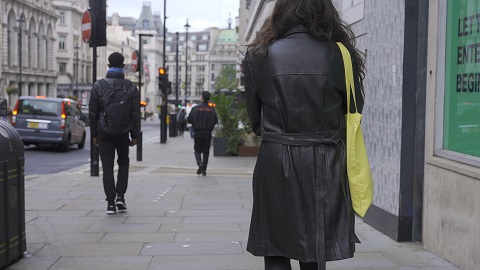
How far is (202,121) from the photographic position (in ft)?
44.5

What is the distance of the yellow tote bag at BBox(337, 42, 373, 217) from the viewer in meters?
3.05

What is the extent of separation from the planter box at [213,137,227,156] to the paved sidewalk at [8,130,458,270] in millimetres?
9116

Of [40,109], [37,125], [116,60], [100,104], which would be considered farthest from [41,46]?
[100,104]

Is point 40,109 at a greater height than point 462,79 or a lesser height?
lesser

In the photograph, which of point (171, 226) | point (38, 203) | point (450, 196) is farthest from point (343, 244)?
point (38, 203)

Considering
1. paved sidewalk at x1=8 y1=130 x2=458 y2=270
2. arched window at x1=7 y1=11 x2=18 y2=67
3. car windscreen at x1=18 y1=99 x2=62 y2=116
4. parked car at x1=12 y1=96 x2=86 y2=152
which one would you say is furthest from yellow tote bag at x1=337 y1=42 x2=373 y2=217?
arched window at x1=7 y1=11 x2=18 y2=67

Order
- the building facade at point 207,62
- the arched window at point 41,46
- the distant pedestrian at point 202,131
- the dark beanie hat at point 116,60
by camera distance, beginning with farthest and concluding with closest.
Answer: the building facade at point 207,62
the arched window at point 41,46
the distant pedestrian at point 202,131
the dark beanie hat at point 116,60

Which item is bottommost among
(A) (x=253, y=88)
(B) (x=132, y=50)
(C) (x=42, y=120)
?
(C) (x=42, y=120)

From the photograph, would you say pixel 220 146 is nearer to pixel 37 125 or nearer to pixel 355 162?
pixel 37 125

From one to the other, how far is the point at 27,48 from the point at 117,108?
79647mm

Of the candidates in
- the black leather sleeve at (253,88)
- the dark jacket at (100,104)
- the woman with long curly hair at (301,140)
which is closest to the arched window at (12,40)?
the dark jacket at (100,104)

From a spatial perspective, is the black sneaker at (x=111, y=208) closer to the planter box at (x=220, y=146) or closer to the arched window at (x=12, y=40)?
the planter box at (x=220, y=146)

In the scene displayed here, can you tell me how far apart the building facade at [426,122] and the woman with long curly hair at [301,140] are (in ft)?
6.24

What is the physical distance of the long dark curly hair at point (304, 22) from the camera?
3.07 meters
